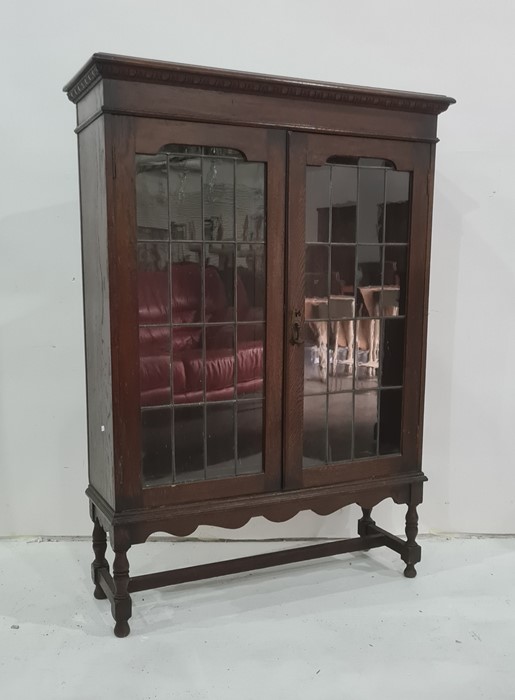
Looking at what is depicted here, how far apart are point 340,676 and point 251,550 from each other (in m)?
0.95

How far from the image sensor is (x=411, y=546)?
2.55 meters

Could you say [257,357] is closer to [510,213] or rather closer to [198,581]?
[198,581]

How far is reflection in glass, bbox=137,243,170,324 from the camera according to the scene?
2037 millimetres

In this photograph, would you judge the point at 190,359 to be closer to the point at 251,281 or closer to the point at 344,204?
the point at 251,281

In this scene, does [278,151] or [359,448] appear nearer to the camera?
[278,151]

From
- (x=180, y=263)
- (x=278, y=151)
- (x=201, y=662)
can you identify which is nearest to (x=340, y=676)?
(x=201, y=662)

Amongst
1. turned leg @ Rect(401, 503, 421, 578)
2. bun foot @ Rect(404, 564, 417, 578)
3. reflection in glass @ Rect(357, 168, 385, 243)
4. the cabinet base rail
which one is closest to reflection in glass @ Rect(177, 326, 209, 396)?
the cabinet base rail

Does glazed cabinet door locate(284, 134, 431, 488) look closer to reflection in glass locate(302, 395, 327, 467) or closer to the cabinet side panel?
reflection in glass locate(302, 395, 327, 467)

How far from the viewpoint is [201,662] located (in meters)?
2.03

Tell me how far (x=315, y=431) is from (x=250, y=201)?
2.70 ft

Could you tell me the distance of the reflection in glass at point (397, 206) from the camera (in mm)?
2330

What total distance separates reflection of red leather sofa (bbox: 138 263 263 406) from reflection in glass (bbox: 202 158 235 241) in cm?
12

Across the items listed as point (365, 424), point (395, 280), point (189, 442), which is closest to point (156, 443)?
point (189, 442)

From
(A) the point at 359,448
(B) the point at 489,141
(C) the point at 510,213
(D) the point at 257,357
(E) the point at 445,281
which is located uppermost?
(B) the point at 489,141
